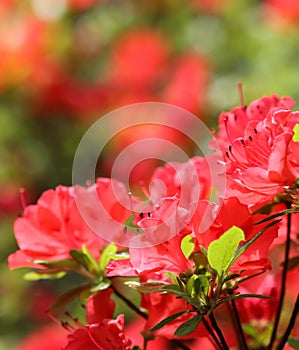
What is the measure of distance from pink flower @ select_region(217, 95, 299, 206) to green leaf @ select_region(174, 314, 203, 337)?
0.36 ft

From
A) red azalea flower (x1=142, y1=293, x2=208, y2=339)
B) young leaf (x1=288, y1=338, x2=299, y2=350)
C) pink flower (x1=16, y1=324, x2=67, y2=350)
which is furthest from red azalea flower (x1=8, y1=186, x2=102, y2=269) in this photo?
pink flower (x1=16, y1=324, x2=67, y2=350)

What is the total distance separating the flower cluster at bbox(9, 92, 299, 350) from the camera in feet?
2.56

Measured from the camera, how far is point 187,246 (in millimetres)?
787

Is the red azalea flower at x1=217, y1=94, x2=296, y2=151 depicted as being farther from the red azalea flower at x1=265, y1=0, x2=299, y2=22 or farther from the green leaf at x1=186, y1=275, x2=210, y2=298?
the red azalea flower at x1=265, y1=0, x2=299, y2=22

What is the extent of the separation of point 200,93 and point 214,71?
0.72ft

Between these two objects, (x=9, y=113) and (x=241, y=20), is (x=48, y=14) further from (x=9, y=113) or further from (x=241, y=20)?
(x=241, y=20)

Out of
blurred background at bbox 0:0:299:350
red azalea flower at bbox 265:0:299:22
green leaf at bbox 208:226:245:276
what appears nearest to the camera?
green leaf at bbox 208:226:245:276

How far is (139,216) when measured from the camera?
839mm

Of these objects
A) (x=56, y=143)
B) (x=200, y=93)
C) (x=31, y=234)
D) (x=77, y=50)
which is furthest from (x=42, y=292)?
(x=31, y=234)

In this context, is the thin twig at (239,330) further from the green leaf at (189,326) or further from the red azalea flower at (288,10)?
the red azalea flower at (288,10)

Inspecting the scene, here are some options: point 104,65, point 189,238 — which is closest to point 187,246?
point 189,238

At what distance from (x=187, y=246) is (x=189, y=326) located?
0.22 feet

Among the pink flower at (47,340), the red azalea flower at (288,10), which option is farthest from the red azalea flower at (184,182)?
the red azalea flower at (288,10)

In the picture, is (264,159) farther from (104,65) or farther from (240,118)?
(104,65)
